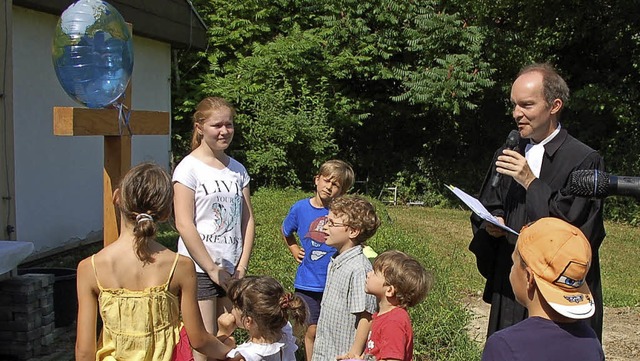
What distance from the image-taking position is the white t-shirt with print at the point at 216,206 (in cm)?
399

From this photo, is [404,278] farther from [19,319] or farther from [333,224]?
[19,319]

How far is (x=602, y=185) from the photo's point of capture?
2426mm

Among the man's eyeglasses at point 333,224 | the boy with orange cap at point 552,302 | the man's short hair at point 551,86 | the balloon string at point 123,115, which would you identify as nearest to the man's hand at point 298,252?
the man's eyeglasses at point 333,224

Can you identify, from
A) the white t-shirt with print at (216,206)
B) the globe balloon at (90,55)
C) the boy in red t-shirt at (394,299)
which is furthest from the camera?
the white t-shirt with print at (216,206)

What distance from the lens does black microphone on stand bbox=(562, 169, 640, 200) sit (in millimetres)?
2402

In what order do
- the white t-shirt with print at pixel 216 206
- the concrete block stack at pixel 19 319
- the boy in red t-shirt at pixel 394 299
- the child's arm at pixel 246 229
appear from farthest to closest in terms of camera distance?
1. the concrete block stack at pixel 19 319
2. the child's arm at pixel 246 229
3. the white t-shirt with print at pixel 216 206
4. the boy in red t-shirt at pixel 394 299

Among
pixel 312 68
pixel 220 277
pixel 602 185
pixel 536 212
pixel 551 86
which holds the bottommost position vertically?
pixel 220 277

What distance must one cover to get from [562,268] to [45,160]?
8.04m

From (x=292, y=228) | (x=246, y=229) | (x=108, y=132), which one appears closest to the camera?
(x=108, y=132)

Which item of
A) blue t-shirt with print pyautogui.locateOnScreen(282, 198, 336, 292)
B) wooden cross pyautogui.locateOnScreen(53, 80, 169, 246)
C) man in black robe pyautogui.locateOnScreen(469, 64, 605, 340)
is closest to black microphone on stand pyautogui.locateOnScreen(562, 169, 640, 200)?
man in black robe pyautogui.locateOnScreen(469, 64, 605, 340)

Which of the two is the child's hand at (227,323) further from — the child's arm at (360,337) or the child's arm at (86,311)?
the child's arm at (86,311)

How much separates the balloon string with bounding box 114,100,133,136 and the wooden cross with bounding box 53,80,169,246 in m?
0.02

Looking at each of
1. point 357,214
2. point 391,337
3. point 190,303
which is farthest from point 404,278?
point 190,303

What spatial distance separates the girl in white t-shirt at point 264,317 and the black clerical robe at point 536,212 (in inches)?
38.1
